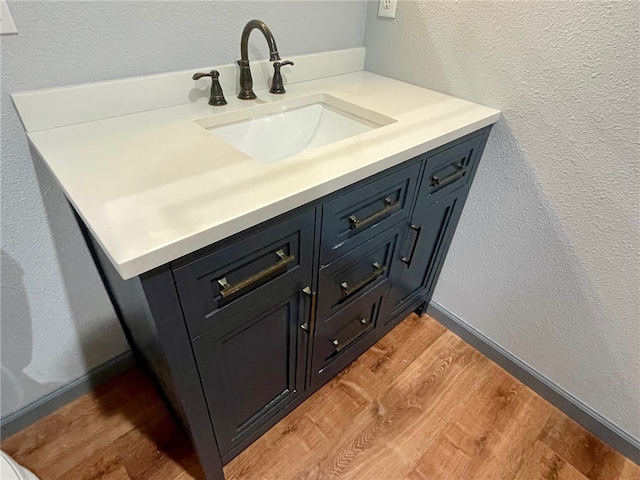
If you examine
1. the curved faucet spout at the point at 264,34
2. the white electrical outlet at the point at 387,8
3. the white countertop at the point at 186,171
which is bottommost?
the white countertop at the point at 186,171

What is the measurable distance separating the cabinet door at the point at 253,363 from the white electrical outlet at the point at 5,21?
734 millimetres

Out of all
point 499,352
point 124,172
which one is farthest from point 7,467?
point 499,352

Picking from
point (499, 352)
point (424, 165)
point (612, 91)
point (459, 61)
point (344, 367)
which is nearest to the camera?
point (612, 91)

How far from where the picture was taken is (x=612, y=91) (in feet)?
2.94

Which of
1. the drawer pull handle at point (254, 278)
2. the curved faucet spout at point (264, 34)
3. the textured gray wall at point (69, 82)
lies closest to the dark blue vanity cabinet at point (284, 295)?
the drawer pull handle at point (254, 278)

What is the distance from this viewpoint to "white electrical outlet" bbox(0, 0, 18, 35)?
2.43 feet

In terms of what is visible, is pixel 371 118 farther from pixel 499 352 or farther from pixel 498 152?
pixel 499 352

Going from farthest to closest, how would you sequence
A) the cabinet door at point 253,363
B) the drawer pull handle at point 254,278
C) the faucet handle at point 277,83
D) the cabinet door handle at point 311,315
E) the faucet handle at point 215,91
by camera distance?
1. the faucet handle at point 277,83
2. the faucet handle at point 215,91
3. the cabinet door handle at point 311,315
4. the cabinet door at point 253,363
5. the drawer pull handle at point 254,278

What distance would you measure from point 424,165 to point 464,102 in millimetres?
334

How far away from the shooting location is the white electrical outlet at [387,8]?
48.7 inches

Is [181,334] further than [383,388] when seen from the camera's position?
No

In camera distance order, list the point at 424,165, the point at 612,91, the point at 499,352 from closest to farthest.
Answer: the point at 612,91 → the point at 424,165 → the point at 499,352

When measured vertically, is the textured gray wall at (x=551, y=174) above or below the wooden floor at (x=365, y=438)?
above

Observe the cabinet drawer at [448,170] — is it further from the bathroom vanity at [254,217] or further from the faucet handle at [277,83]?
the faucet handle at [277,83]
